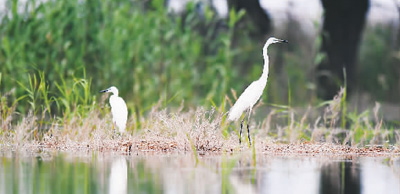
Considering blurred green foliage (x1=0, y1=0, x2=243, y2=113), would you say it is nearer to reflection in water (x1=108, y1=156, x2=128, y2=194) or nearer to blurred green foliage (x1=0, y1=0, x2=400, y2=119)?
blurred green foliage (x1=0, y1=0, x2=400, y2=119)

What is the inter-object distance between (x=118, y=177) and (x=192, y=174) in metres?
0.58

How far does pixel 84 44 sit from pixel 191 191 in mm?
8105

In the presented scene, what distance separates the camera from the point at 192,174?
5.64 metres

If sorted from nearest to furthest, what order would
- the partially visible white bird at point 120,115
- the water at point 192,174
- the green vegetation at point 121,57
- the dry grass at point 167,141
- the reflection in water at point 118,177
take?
the reflection in water at point 118,177 → the water at point 192,174 → the dry grass at point 167,141 → the partially visible white bird at point 120,115 → the green vegetation at point 121,57

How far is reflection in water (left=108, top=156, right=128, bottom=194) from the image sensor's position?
190 inches

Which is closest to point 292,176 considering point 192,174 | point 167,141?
point 192,174

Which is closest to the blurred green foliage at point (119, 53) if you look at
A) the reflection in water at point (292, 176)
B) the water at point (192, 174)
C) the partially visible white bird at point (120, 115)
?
the partially visible white bird at point (120, 115)

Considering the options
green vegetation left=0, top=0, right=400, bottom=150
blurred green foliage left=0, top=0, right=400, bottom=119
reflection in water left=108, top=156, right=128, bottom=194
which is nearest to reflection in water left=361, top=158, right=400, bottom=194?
reflection in water left=108, top=156, right=128, bottom=194

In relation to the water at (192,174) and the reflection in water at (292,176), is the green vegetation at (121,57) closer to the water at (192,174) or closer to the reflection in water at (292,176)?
the water at (192,174)

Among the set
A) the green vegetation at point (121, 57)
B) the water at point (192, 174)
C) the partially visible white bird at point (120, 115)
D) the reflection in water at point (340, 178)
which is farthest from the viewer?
the green vegetation at point (121, 57)

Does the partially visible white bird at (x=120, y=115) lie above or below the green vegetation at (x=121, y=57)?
below

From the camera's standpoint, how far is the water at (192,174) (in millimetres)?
4930

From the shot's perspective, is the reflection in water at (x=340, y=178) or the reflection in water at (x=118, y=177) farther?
the reflection in water at (x=340, y=178)

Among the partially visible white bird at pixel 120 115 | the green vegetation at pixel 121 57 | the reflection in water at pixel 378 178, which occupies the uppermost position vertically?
the green vegetation at pixel 121 57
